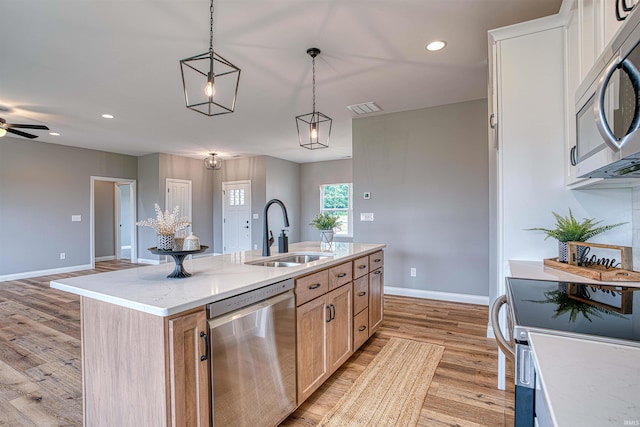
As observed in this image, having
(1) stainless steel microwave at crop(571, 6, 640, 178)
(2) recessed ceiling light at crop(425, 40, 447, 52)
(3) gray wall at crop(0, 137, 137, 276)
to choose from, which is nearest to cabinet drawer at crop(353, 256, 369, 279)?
(1) stainless steel microwave at crop(571, 6, 640, 178)

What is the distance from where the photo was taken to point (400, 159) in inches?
170

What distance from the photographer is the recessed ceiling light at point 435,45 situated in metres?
2.56

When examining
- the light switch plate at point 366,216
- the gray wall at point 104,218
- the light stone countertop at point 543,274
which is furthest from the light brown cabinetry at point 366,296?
the gray wall at point 104,218

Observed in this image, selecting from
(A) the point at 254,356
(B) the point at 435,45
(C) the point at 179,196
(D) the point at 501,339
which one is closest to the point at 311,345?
(A) the point at 254,356

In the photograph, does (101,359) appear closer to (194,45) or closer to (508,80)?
(194,45)

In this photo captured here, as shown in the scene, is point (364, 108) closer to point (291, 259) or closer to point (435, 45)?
point (435, 45)

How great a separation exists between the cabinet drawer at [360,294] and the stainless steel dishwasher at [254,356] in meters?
0.88

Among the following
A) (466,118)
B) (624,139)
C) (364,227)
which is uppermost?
(466,118)

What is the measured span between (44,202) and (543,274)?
25.2 feet

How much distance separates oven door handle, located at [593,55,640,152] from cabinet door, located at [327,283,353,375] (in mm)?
1603

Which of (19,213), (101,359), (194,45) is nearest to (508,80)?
(194,45)

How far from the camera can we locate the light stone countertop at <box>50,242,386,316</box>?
1.18 meters

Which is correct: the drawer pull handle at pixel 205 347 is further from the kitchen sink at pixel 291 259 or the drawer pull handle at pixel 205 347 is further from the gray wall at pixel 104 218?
the gray wall at pixel 104 218

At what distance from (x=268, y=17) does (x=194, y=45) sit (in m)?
0.76
